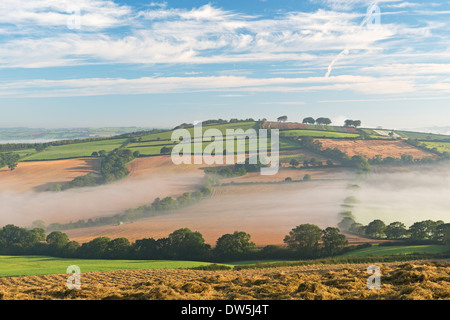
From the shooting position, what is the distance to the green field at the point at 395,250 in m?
51.8

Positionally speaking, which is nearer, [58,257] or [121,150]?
[58,257]

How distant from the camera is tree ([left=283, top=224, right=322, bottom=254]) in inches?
2378

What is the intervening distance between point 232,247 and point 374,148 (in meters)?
129

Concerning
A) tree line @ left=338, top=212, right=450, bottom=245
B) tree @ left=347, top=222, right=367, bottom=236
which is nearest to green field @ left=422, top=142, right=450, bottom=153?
tree @ left=347, top=222, right=367, bottom=236

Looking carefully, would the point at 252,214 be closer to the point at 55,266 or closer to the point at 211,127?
the point at 55,266

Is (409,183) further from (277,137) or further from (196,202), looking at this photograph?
(196,202)

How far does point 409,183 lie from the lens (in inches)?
5807

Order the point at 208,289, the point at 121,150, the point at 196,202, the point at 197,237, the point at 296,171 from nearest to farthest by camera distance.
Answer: the point at 208,289 → the point at 197,237 → the point at 196,202 → the point at 296,171 → the point at 121,150

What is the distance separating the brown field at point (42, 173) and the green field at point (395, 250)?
12057 cm

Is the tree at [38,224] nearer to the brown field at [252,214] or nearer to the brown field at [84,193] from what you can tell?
the brown field at [84,193]

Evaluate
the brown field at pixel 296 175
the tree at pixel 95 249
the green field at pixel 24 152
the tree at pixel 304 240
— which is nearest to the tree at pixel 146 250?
the tree at pixel 95 249
